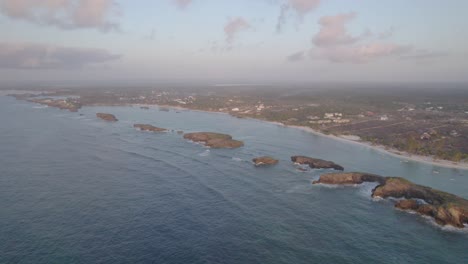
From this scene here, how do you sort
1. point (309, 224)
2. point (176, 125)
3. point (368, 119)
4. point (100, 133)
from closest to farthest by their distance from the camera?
point (309, 224)
point (100, 133)
point (176, 125)
point (368, 119)

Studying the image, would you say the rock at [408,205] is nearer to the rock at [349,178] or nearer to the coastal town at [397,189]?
the coastal town at [397,189]

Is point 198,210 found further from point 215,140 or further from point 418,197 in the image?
point 215,140

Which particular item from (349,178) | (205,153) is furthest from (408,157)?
(205,153)

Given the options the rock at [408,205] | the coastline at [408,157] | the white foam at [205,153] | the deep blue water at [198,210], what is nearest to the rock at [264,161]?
the deep blue water at [198,210]

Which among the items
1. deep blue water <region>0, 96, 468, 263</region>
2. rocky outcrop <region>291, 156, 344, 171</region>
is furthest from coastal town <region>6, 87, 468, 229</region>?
deep blue water <region>0, 96, 468, 263</region>

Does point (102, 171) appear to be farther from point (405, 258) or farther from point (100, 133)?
point (405, 258)

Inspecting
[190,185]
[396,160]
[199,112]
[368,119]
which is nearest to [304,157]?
[396,160]
